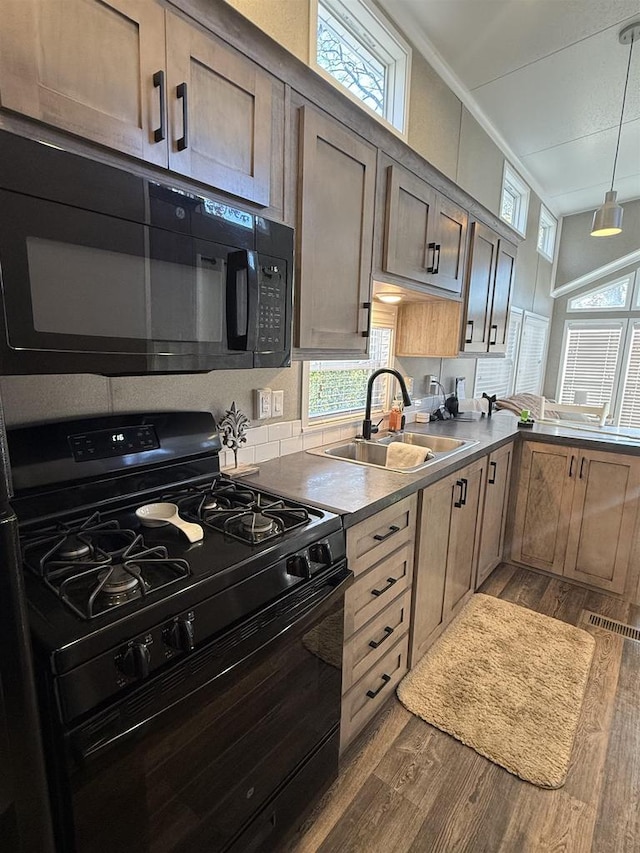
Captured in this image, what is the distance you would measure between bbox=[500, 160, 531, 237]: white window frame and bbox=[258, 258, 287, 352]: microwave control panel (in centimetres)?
326

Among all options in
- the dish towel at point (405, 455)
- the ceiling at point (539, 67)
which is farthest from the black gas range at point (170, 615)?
the ceiling at point (539, 67)

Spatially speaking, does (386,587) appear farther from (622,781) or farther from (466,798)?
(622,781)

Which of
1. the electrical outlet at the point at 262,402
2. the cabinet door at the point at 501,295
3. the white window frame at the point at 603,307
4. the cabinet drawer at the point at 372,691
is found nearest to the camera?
the cabinet drawer at the point at 372,691

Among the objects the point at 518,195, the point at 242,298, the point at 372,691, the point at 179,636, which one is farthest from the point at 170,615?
the point at 518,195

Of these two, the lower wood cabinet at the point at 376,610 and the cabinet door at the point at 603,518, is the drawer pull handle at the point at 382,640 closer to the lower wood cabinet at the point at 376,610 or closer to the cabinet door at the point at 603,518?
the lower wood cabinet at the point at 376,610

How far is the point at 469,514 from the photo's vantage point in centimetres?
229

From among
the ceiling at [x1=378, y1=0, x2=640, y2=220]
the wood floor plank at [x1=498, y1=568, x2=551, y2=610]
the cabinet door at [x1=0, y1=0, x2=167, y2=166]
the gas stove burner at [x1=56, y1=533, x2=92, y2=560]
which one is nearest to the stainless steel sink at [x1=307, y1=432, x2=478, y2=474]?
the wood floor plank at [x1=498, y1=568, x2=551, y2=610]

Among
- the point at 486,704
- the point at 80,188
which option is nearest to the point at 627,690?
the point at 486,704

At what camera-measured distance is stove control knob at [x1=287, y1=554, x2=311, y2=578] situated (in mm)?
1104

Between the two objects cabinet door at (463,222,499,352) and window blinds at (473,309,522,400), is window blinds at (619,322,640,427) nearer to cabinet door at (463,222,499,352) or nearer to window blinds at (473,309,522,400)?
window blinds at (473,309,522,400)

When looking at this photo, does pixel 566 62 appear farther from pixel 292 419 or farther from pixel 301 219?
pixel 292 419

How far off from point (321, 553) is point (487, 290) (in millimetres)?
2449

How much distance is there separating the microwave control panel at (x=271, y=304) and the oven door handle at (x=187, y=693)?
2.31 feet

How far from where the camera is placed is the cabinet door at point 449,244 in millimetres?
2279
